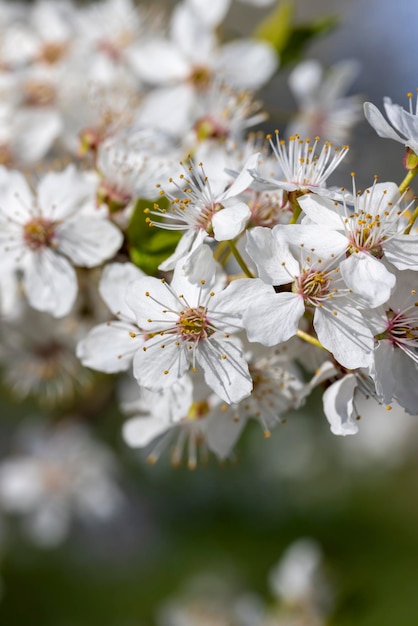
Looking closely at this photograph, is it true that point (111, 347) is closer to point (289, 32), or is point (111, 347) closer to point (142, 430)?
point (142, 430)

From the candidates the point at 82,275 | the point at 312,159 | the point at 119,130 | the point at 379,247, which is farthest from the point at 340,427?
the point at 119,130

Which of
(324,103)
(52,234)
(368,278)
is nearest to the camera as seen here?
(368,278)

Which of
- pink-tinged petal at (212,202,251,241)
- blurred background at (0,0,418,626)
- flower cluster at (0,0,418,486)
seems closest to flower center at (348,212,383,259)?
flower cluster at (0,0,418,486)

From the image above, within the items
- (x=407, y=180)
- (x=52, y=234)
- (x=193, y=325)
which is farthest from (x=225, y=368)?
(x=52, y=234)

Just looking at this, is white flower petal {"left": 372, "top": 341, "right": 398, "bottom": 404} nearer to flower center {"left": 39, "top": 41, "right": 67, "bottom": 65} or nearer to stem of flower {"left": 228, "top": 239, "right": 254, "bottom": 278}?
stem of flower {"left": 228, "top": 239, "right": 254, "bottom": 278}

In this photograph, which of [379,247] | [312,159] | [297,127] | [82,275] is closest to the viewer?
[379,247]

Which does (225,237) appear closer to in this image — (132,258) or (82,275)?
(132,258)

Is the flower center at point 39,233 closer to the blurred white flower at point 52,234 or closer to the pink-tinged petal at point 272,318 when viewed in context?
the blurred white flower at point 52,234

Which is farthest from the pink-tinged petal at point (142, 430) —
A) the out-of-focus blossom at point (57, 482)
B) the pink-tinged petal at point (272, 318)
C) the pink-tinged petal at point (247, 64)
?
the out-of-focus blossom at point (57, 482)
